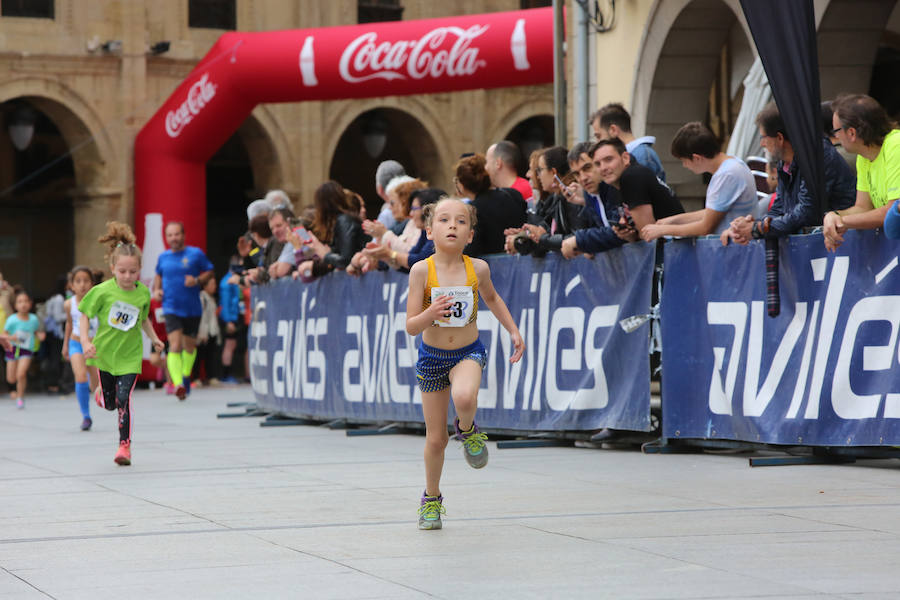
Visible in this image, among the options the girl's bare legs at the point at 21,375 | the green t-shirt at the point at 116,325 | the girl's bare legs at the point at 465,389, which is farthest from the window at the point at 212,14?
the girl's bare legs at the point at 465,389

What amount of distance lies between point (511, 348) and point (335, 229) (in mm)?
2874

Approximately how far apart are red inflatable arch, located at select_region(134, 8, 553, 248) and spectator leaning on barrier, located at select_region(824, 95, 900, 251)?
11.9m

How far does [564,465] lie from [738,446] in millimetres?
1103

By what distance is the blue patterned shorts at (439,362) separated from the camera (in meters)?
7.18

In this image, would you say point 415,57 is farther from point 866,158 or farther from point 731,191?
point 866,158

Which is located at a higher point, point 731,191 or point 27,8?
point 27,8

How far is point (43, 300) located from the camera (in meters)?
31.0

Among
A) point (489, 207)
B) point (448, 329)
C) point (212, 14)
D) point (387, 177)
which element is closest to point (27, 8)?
point (212, 14)

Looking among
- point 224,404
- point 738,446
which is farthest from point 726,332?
point 224,404

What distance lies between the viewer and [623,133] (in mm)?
11148

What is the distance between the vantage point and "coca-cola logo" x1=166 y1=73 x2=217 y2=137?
885 inches

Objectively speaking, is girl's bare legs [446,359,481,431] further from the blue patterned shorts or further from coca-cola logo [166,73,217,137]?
coca-cola logo [166,73,217,137]

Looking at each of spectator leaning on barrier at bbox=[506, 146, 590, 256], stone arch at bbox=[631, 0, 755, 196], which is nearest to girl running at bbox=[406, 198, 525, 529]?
spectator leaning on barrier at bbox=[506, 146, 590, 256]

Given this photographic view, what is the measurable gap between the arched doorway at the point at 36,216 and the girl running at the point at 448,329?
24534 mm
